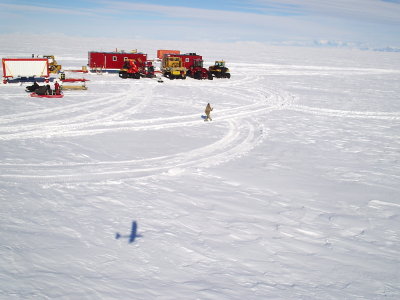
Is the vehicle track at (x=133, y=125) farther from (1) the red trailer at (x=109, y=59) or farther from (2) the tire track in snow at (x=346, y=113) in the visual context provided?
(1) the red trailer at (x=109, y=59)

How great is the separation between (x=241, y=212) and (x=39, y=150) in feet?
21.8

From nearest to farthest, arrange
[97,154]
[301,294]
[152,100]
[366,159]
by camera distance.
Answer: [301,294] < [97,154] < [366,159] < [152,100]

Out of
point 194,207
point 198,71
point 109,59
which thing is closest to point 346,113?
point 194,207

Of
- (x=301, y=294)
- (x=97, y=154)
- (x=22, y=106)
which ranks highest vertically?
(x=22, y=106)

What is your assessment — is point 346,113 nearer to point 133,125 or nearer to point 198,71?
point 133,125

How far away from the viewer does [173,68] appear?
1150 inches

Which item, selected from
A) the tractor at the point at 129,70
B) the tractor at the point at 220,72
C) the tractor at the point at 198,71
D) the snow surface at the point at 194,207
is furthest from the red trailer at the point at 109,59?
the snow surface at the point at 194,207

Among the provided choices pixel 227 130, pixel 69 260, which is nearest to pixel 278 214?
pixel 69 260

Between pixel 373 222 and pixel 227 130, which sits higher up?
pixel 227 130

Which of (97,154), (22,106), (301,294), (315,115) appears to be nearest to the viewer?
(301,294)

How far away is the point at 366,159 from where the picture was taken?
10.8 m

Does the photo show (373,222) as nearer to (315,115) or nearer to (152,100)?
(315,115)

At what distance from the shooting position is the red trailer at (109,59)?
99.9ft

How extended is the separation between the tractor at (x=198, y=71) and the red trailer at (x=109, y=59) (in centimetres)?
453
